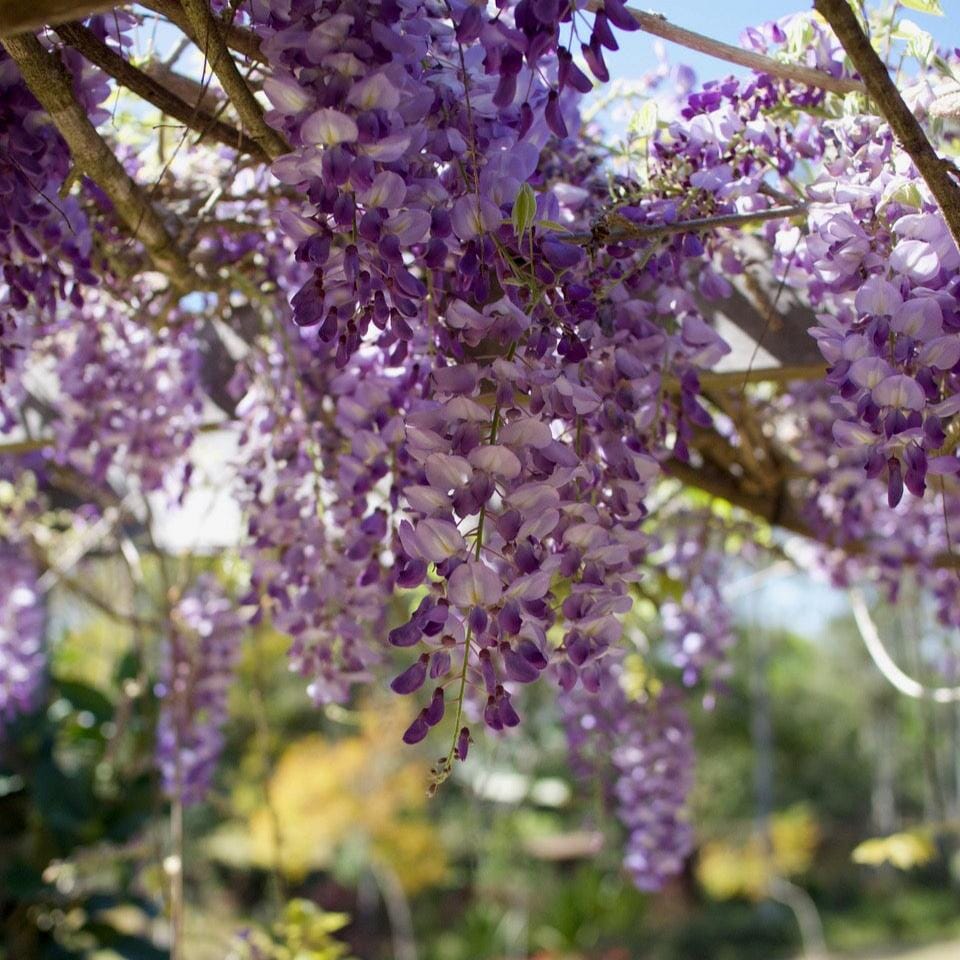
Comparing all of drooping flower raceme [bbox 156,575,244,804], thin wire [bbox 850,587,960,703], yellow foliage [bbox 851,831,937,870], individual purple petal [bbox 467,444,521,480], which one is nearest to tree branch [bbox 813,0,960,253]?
individual purple petal [bbox 467,444,521,480]

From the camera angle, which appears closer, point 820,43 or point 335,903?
point 820,43

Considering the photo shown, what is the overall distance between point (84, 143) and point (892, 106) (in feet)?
2.13

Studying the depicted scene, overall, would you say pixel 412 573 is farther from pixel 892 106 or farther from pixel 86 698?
pixel 86 698

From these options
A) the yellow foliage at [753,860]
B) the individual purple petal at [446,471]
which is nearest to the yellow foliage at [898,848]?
the individual purple petal at [446,471]

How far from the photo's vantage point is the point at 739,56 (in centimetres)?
103

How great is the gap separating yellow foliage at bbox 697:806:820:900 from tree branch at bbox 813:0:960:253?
848 centimetres

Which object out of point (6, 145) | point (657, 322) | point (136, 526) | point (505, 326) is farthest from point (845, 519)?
point (136, 526)

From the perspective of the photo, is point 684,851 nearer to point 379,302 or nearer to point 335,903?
point 379,302

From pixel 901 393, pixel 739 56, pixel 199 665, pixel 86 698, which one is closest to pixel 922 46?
pixel 739 56

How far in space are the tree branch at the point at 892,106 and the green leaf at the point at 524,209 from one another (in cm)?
22

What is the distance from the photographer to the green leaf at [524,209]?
85 centimetres

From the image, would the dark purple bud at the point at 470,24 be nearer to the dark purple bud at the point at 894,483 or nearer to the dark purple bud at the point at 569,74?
the dark purple bud at the point at 569,74

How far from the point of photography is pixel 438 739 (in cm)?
828

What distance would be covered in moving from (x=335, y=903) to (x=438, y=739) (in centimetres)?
137
